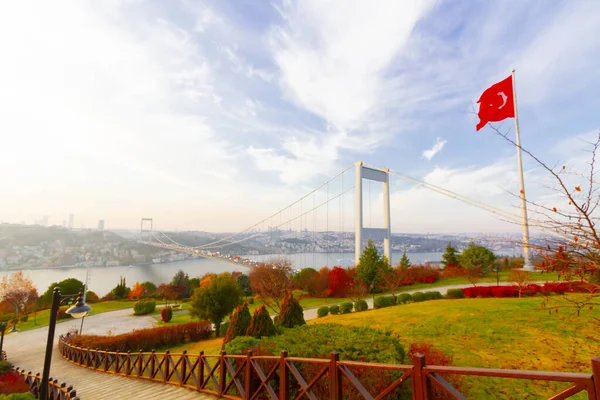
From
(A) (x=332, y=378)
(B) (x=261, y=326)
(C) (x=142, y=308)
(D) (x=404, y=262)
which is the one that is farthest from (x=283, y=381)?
(D) (x=404, y=262)

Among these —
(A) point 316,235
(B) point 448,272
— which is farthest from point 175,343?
(A) point 316,235

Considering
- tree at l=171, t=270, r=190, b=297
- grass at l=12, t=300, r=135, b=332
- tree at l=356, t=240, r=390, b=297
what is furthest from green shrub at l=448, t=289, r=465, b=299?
grass at l=12, t=300, r=135, b=332

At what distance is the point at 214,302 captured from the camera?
16.5 meters

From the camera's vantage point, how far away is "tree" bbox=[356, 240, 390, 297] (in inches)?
834

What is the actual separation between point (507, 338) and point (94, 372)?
1260 centimetres

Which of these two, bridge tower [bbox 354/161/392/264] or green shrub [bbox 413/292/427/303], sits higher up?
bridge tower [bbox 354/161/392/264]

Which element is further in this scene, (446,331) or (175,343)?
(175,343)

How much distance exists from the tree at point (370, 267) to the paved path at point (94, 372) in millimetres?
15195

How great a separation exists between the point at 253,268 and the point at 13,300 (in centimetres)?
2053

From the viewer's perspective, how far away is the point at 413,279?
25.9 m

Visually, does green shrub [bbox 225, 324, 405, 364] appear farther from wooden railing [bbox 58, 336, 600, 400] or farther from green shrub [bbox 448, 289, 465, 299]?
green shrub [bbox 448, 289, 465, 299]

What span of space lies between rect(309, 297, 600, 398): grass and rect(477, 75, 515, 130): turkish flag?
313 inches

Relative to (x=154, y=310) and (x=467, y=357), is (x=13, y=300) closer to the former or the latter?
(x=154, y=310)

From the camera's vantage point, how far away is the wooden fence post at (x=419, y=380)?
224 cm
